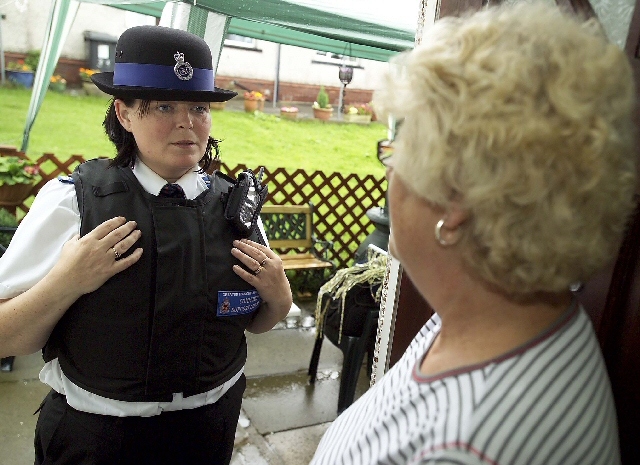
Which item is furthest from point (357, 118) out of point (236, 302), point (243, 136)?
point (236, 302)

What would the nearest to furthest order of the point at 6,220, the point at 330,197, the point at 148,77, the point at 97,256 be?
the point at 97,256 → the point at 148,77 → the point at 6,220 → the point at 330,197

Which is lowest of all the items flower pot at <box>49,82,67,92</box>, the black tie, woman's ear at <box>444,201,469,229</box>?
the black tie

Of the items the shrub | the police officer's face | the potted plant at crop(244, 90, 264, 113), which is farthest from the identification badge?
the potted plant at crop(244, 90, 264, 113)

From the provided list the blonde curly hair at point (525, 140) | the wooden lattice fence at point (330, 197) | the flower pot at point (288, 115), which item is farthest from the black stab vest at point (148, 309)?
the flower pot at point (288, 115)

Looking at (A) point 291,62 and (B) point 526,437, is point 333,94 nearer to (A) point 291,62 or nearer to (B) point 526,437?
(A) point 291,62

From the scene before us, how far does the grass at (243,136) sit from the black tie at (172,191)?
24.1 feet

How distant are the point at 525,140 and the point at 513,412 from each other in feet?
1.10

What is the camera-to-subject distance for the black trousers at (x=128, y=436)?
4.50 ft

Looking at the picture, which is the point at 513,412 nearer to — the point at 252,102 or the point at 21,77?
the point at 252,102

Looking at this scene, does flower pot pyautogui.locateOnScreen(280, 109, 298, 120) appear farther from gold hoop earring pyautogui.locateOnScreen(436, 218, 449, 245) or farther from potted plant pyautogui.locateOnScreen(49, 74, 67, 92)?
gold hoop earring pyautogui.locateOnScreen(436, 218, 449, 245)

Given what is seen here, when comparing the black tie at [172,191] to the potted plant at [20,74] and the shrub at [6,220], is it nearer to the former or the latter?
the shrub at [6,220]

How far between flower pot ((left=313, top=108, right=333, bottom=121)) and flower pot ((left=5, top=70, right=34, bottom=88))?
584 cm

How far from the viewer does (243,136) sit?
10.4 meters

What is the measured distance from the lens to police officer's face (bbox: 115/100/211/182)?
56.7 inches
